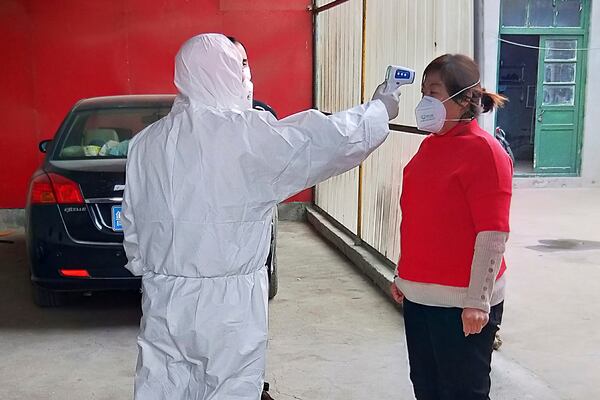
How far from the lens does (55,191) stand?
172 inches

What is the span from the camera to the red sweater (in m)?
2.18

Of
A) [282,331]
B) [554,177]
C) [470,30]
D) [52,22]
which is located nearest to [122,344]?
[282,331]

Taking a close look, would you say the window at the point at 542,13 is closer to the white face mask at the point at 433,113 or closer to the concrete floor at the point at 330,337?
the concrete floor at the point at 330,337

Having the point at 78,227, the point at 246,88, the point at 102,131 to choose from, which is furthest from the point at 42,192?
the point at 246,88

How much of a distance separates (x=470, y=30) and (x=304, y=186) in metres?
2.03

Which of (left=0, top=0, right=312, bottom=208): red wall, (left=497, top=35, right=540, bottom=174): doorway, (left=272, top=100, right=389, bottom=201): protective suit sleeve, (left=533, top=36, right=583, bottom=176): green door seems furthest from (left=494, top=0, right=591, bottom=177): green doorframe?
(left=272, top=100, right=389, bottom=201): protective suit sleeve

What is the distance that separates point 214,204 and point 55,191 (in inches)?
98.6

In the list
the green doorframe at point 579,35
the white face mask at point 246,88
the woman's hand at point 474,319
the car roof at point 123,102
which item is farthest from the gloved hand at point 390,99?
the green doorframe at point 579,35

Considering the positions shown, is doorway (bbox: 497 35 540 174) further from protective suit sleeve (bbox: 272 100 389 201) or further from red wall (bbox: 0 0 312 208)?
protective suit sleeve (bbox: 272 100 389 201)

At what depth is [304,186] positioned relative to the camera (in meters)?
2.29

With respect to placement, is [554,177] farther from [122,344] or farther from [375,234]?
[122,344]

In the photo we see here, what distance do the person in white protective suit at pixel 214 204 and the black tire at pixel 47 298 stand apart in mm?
2924

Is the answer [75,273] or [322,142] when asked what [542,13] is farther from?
[322,142]

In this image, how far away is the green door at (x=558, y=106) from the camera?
11242 millimetres
